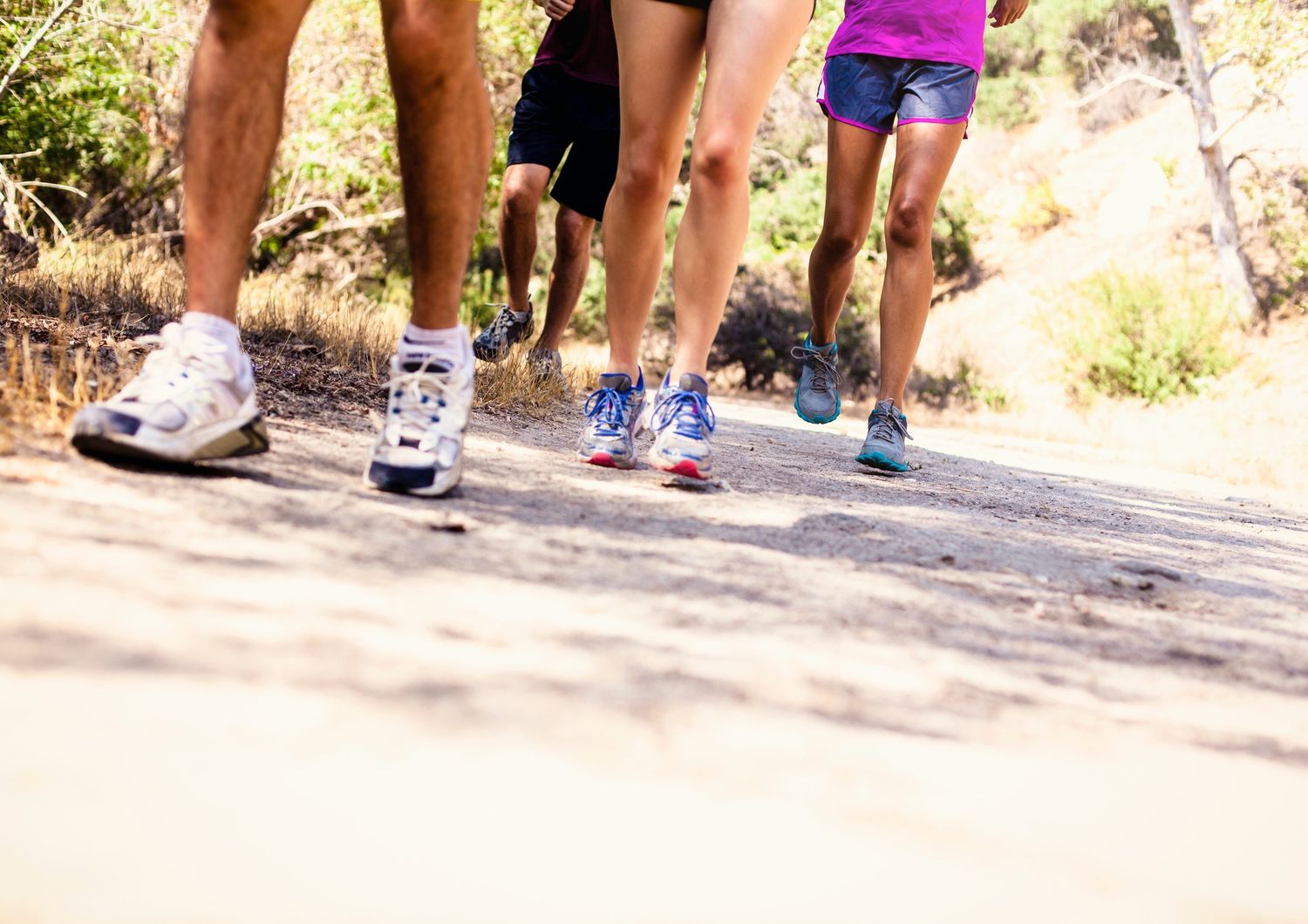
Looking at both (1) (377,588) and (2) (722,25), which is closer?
(1) (377,588)

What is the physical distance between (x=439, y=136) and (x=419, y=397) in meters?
0.52

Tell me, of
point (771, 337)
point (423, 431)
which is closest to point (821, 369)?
point (423, 431)

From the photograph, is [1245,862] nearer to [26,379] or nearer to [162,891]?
[162,891]

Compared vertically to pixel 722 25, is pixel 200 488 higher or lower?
lower

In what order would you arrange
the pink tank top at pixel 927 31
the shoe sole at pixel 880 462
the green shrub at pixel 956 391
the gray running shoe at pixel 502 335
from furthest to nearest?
the green shrub at pixel 956 391 → the gray running shoe at pixel 502 335 → the pink tank top at pixel 927 31 → the shoe sole at pixel 880 462

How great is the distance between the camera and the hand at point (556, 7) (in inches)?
159

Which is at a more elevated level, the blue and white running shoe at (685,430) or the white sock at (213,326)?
the white sock at (213,326)

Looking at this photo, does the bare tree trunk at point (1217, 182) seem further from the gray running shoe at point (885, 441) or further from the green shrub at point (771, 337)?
the gray running shoe at point (885, 441)

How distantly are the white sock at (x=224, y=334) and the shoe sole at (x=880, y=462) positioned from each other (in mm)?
2167

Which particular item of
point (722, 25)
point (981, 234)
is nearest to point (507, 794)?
point (722, 25)

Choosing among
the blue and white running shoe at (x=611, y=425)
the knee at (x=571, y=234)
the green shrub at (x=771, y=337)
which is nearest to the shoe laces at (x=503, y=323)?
the knee at (x=571, y=234)

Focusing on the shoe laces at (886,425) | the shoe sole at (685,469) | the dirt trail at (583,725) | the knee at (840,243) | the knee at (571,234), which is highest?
the knee at (840,243)

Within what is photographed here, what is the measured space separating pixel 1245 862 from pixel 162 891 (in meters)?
0.86

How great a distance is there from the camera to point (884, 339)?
397 cm
